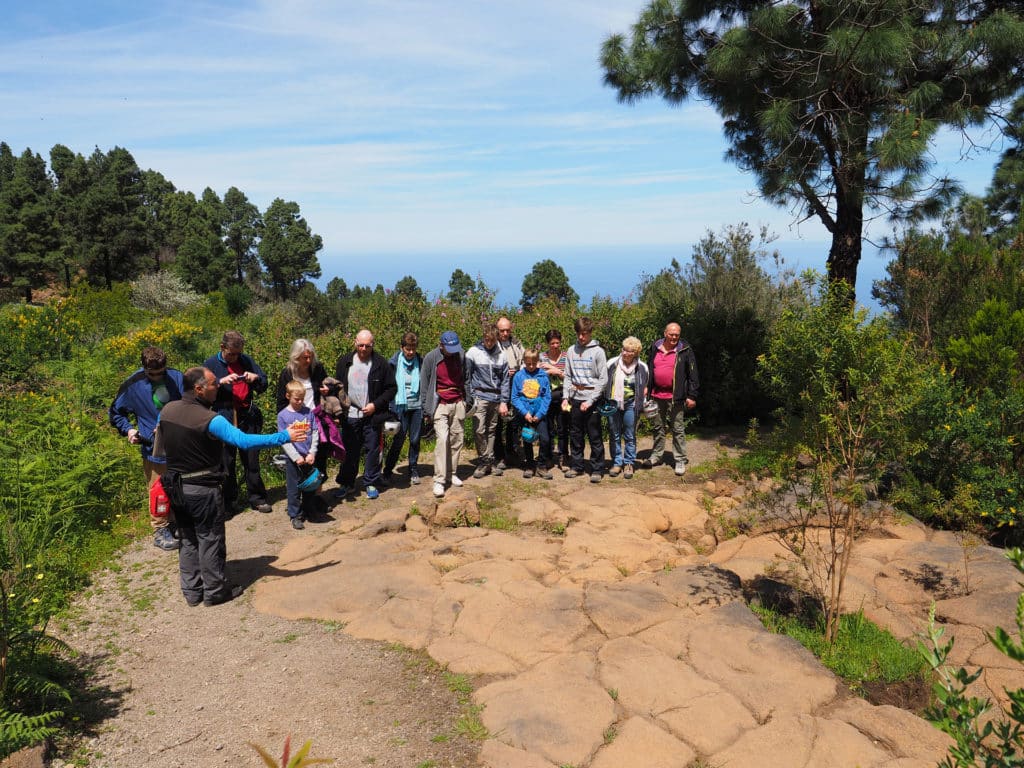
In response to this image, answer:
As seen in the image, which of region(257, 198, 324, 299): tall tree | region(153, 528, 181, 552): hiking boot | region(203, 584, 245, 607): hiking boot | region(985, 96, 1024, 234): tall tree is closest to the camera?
region(203, 584, 245, 607): hiking boot

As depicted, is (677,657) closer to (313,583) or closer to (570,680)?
(570,680)

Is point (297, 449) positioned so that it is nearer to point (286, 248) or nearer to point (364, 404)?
point (364, 404)

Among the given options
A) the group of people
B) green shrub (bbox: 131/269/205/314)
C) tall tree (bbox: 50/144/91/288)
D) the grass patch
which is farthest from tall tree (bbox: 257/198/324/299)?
the grass patch

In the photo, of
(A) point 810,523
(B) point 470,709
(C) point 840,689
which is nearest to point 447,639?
(B) point 470,709

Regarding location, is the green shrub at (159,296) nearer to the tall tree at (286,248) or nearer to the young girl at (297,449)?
the tall tree at (286,248)

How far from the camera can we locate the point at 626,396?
29.2 feet

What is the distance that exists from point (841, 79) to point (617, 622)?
7757 millimetres

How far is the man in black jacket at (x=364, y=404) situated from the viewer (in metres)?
7.96

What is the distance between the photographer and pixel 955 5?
885 cm

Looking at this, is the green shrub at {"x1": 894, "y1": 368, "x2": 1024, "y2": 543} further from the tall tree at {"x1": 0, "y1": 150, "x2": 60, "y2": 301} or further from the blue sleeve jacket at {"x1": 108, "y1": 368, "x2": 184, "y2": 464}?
the tall tree at {"x1": 0, "y1": 150, "x2": 60, "y2": 301}

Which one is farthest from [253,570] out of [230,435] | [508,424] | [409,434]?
[508,424]

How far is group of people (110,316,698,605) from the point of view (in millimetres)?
5504

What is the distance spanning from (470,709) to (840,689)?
229cm

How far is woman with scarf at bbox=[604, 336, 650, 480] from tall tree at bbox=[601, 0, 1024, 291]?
2573 millimetres
